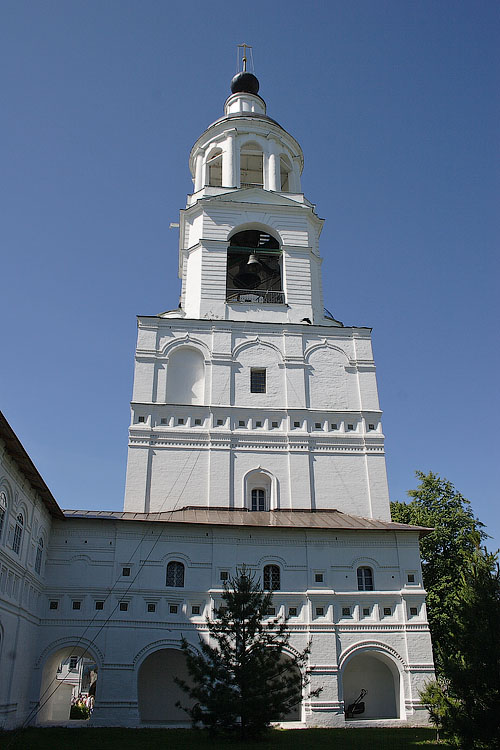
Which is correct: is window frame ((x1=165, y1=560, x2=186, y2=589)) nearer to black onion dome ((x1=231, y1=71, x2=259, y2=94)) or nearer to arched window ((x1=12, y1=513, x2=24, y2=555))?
arched window ((x1=12, y1=513, x2=24, y2=555))

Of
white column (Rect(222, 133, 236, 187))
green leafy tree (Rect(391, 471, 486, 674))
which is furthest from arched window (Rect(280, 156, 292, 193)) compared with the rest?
green leafy tree (Rect(391, 471, 486, 674))

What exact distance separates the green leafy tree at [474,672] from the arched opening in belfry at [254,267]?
665 inches

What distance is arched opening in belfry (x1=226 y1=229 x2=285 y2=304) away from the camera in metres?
28.7

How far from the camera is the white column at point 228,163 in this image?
30.5 metres

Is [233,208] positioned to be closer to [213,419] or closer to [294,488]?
[213,419]

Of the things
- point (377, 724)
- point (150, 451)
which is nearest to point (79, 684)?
point (150, 451)

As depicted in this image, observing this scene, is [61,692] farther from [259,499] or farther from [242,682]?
[242,682]

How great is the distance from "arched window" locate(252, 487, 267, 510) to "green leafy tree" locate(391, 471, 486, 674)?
7436mm

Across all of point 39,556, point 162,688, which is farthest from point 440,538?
point 39,556

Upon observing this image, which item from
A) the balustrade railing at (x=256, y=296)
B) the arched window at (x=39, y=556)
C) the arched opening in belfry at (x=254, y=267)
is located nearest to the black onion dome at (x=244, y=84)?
the arched opening in belfry at (x=254, y=267)

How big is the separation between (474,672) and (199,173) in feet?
85.0

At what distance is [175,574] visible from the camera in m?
Result: 20.3

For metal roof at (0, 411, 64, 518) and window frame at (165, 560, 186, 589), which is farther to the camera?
window frame at (165, 560, 186, 589)

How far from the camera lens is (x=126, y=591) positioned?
1973 centimetres
